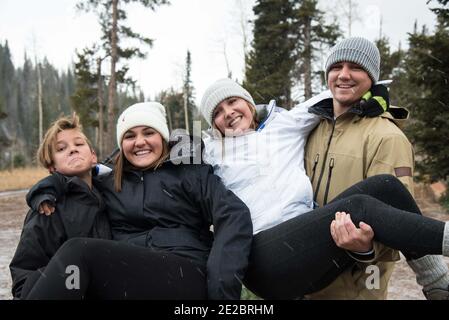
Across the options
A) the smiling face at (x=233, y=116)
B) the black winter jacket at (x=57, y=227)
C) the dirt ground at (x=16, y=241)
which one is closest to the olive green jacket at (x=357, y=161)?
the smiling face at (x=233, y=116)

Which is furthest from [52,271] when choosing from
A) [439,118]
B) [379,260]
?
[439,118]

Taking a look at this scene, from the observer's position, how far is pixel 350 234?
6.00 feet

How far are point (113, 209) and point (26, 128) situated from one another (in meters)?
66.4

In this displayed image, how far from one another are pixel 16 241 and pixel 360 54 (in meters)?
7.56

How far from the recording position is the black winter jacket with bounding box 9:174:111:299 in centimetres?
208

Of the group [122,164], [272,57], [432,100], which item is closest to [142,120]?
[122,164]

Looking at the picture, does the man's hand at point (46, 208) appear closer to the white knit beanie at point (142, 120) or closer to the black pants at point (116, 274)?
the black pants at point (116, 274)

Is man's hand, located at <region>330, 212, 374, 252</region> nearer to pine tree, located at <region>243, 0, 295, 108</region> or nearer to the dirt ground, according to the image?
the dirt ground

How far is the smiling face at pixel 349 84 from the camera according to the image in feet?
7.61

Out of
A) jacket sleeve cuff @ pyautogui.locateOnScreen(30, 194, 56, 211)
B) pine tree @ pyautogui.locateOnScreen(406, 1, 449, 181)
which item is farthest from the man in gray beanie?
pine tree @ pyautogui.locateOnScreen(406, 1, 449, 181)

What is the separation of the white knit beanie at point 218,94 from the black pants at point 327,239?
94 centimetres

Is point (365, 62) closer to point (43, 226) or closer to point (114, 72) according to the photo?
point (43, 226)

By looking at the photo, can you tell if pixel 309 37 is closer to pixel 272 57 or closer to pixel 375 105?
pixel 272 57
